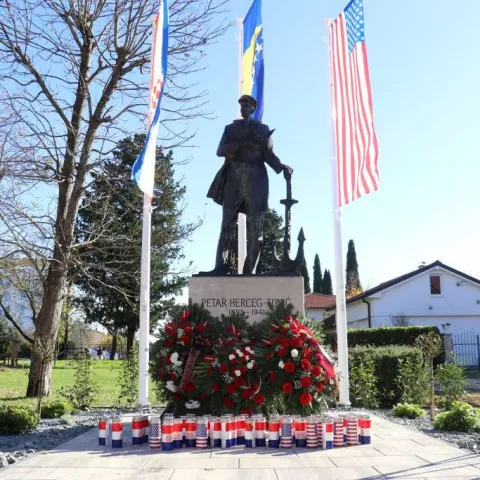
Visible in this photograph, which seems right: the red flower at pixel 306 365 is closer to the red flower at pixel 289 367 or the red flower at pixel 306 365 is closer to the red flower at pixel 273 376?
the red flower at pixel 289 367

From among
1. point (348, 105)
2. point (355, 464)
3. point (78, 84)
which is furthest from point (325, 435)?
point (78, 84)

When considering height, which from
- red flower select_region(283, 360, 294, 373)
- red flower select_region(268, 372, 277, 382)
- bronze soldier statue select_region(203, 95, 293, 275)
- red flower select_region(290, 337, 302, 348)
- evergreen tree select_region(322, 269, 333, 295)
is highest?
evergreen tree select_region(322, 269, 333, 295)

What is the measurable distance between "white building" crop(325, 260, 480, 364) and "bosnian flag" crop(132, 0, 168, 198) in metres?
24.9

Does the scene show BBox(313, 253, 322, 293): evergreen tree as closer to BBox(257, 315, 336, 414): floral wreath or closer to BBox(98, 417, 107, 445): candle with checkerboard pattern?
BBox(257, 315, 336, 414): floral wreath

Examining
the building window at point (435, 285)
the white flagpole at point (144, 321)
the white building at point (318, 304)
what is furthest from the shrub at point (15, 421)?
the white building at point (318, 304)

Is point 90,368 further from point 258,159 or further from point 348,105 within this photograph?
point 348,105

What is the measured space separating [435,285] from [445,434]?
27.9 metres

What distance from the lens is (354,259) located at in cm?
6581

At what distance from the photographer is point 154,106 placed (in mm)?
10805

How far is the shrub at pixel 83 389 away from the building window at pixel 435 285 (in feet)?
87.1

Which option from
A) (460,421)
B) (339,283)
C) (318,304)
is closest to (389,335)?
(339,283)

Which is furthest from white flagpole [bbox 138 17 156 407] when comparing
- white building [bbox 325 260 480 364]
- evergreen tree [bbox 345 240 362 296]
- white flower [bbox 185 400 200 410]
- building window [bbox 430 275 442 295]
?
evergreen tree [bbox 345 240 362 296]

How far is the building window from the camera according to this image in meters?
34.0

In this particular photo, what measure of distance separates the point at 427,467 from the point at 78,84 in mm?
12372
